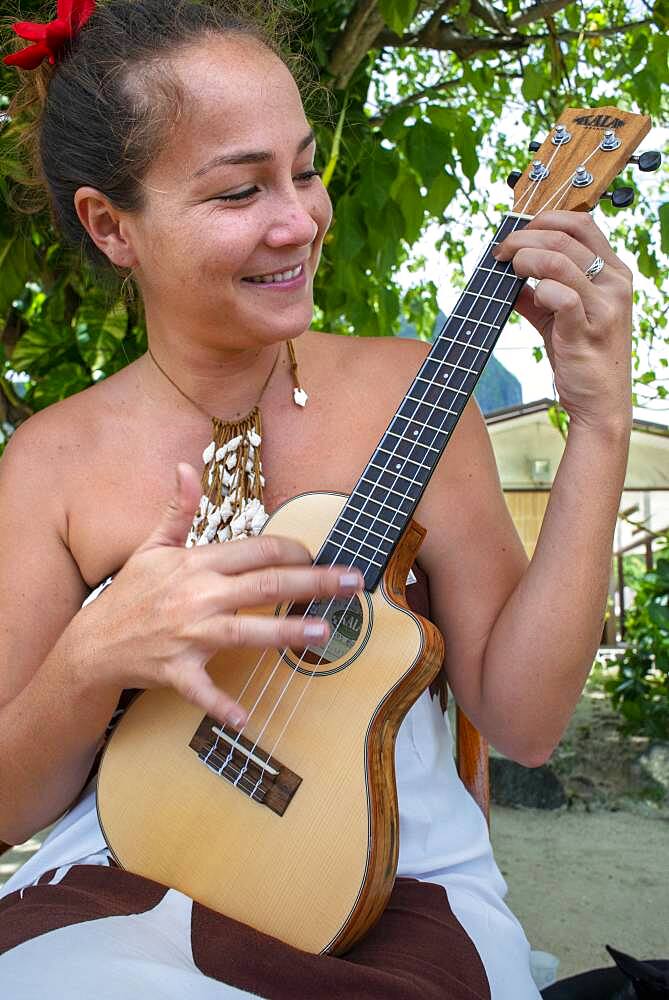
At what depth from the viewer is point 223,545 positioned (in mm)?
1041

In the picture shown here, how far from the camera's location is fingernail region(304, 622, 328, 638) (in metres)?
0.98

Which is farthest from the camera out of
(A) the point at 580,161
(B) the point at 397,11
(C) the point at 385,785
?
(B) the point at 397,11

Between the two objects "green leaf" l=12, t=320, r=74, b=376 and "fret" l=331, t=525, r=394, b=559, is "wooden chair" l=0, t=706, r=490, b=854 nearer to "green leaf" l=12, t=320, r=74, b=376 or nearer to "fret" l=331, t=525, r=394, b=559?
"fret" l=331, t=525, r=394, b=559

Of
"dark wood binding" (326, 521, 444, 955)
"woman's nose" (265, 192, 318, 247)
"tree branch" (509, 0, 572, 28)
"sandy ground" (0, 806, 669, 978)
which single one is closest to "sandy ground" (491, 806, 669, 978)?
"sandy ground" (0, 806, 669, 978)

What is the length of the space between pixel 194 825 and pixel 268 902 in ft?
0.41

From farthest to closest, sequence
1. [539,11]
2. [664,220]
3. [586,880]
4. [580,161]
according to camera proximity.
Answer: [586,880] < [539,11] < [664,220] < [580,161]

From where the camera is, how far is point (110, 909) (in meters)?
1.09

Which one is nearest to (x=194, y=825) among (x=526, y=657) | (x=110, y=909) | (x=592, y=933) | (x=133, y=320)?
(x=110, y=909)

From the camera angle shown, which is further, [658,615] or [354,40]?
[658,615]

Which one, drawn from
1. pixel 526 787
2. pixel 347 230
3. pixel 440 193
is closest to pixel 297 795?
pixel 440 193

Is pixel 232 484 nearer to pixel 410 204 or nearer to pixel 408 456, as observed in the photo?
pixel 408 456

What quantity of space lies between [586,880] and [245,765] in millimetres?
2420

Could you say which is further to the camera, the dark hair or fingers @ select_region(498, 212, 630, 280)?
the dark hair

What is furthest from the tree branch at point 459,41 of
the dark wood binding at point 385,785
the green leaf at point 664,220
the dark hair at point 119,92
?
the dark wood binding at point 385,785
